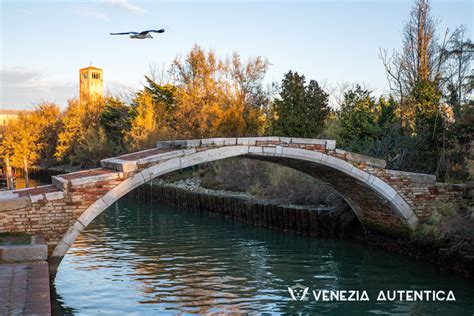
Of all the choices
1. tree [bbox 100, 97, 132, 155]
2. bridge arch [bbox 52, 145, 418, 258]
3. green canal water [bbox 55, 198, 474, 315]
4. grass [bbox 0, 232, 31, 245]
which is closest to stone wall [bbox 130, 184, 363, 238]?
green canal water [bbox 55, 198, 474, 315]

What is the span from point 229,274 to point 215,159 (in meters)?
2.60

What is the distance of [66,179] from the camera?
10891 millimetres

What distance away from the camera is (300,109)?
852 inches

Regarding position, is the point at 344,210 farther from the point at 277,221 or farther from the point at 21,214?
the point at 21,214

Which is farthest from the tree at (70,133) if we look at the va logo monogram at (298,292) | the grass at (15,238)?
the va logo monogram at (298,292)

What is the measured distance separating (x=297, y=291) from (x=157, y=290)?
2.74m

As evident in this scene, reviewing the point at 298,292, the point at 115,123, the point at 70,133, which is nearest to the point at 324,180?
the point at 298,292

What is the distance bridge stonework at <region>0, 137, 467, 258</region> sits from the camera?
1050cm

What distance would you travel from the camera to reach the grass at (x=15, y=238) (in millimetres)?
9048

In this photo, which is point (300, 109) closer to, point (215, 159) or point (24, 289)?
point (215, 159)

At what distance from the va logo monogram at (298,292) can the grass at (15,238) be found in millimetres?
4914

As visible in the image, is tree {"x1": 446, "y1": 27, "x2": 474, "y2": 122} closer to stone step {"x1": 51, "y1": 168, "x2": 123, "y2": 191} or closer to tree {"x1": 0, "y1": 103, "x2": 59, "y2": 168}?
stone step {"x1": 51, "y1": 168, "x2": 123, "y2": 191}

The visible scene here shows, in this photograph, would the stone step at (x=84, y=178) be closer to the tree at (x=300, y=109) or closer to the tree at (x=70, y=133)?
the tree at (x=300, y=109)

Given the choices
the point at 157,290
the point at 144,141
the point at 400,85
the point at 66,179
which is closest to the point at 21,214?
the point at 66,179
